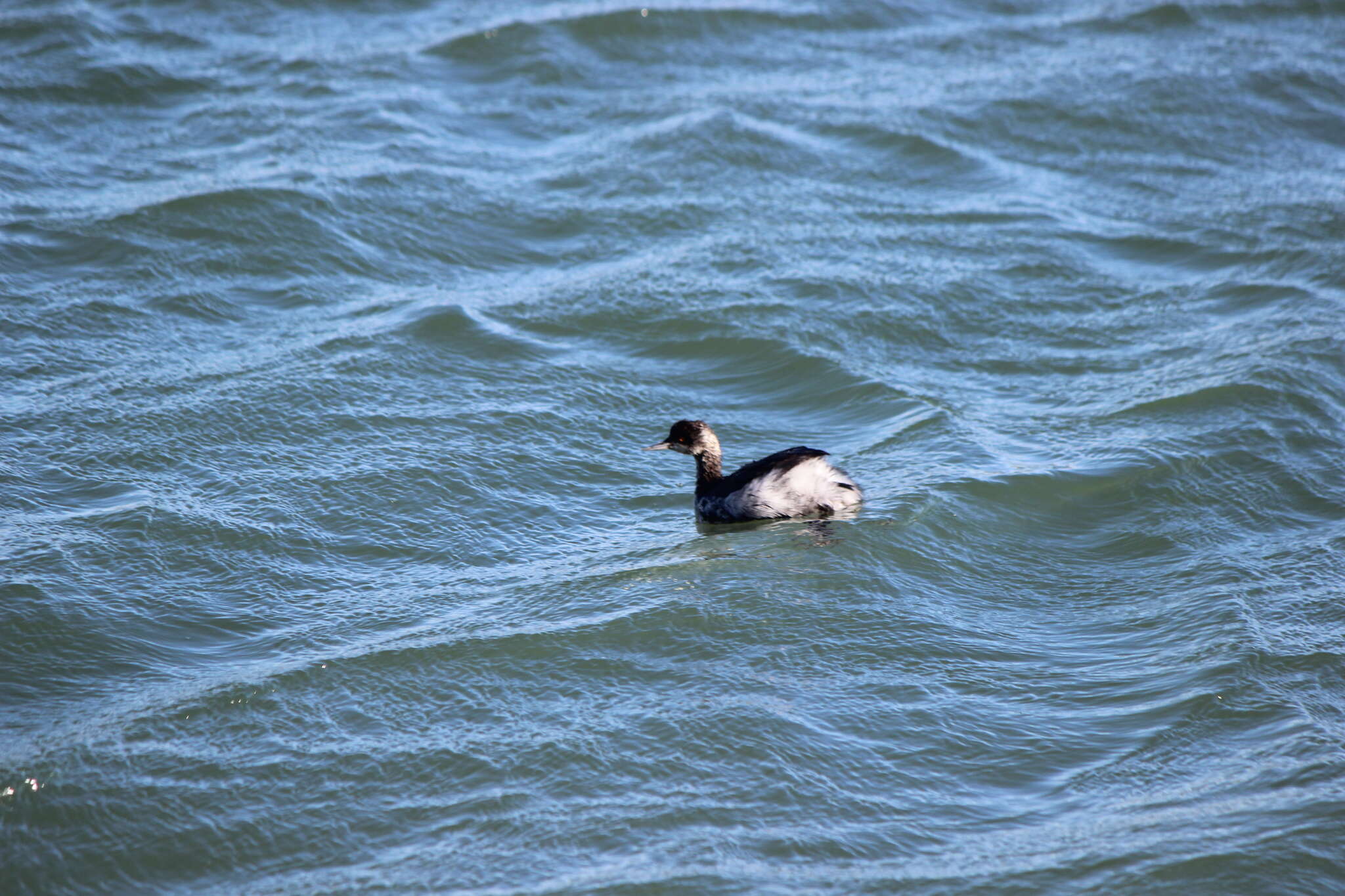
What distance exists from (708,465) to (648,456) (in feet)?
1.97

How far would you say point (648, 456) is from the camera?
745 cm

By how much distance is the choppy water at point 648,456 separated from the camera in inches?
174

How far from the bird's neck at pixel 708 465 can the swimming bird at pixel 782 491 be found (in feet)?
0.48

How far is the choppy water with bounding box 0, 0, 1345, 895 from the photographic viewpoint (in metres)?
4.43

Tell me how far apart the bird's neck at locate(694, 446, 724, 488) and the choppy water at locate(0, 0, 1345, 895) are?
273mm

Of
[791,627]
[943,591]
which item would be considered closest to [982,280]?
[943,591]

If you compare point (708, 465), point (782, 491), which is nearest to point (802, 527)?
point (782, 491)

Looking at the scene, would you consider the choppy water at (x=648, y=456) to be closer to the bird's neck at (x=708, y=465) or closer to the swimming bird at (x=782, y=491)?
the swimming bird at (x=782, y=491)

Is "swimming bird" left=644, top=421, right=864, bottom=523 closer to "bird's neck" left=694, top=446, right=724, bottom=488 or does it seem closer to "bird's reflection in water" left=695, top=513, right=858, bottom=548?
"bird's reflection in water" left=695, top=513, right=858, bottom=548

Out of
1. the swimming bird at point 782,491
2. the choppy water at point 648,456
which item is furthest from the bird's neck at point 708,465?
the choppy water at point 648,456

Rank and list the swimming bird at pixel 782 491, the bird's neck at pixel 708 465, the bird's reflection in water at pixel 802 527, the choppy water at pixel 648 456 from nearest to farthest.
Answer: the choppy water at pixel 648 456 < the bird's reflection in water at pixel 802 527 < the swimming bird at pixel 782 491 < the bird's neck at pixel 708 465

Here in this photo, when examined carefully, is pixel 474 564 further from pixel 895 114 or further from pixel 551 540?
pixel 895 114

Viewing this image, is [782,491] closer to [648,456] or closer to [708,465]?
Answer: [708,465]

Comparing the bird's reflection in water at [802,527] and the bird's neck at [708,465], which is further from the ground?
the bird's neck at [708,465]
